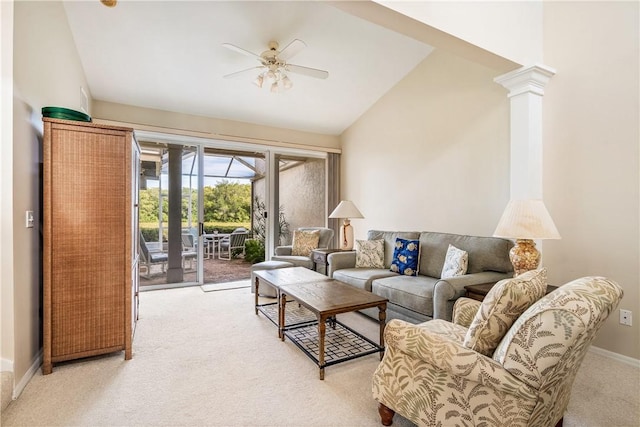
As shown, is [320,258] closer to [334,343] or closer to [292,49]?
[334,343]

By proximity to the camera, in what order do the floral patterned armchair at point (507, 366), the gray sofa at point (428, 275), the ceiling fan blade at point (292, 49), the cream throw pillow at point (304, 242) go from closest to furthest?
the floral patterned armchair at point (507, 366) < the gray sofa at point (428, 275) < the ceiling fan blade at point (292, 49) < the cream throw pillow at point (304, 242)

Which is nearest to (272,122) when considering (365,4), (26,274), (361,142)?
(361,142)

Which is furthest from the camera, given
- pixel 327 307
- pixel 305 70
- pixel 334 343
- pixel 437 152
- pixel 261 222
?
pixel 261 222

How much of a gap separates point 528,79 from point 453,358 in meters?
2.75

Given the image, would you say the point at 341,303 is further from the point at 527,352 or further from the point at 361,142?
the point at 361,142

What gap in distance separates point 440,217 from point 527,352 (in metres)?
3.11

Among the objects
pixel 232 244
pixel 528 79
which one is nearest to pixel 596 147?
pixel 528 79

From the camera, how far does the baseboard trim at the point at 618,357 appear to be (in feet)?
8.25

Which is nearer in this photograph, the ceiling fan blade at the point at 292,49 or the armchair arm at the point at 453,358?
the armchair arm at the point at 453,358

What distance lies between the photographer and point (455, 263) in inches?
124

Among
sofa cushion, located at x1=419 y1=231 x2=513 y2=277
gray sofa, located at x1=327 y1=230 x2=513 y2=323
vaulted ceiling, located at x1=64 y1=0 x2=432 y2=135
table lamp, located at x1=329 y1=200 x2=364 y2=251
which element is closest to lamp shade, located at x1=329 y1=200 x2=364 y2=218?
table lamp, located at x1=329 y1=200 x2=364 y2=251

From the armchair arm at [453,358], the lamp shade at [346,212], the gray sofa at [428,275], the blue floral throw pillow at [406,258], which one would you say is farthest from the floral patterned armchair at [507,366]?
the lamp shade at [346,212]

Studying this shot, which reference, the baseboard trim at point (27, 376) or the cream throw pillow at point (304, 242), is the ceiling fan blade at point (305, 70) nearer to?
the cream throw pillow at point (304, 242)

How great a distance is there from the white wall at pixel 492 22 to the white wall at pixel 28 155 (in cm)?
241
